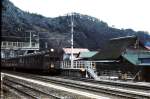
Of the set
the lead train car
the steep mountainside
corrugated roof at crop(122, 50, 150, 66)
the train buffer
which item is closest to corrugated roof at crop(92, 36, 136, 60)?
corrugated roof at crop(122, 50, 150, 66)

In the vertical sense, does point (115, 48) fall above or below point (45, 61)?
above

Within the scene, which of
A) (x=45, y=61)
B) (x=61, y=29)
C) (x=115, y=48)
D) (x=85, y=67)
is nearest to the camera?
(x=85, y=67)

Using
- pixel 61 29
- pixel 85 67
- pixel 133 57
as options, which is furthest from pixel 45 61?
pixel 61 29

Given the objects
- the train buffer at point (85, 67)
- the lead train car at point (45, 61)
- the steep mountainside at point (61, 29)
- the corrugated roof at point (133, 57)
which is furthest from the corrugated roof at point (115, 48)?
the steep mountainside at point (61, 29)

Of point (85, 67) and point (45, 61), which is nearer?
point (85, 67)

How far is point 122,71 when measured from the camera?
3678 cm

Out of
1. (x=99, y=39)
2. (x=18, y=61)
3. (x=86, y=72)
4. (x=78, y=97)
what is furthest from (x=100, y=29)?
(x=78, y=97)

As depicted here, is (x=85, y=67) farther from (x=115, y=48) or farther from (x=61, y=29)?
Result: (x=61, y=29)

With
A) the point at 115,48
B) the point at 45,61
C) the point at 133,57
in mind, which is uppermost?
the point at 115,48

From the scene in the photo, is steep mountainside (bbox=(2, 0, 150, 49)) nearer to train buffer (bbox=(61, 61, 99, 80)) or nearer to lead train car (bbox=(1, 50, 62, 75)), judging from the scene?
train buffer (bbox=(61, 61, 99, 80))

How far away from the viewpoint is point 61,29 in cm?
15538

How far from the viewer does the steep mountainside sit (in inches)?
4931

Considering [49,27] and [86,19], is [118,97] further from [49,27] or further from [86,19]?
[86,19]

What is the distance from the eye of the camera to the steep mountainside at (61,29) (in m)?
125
